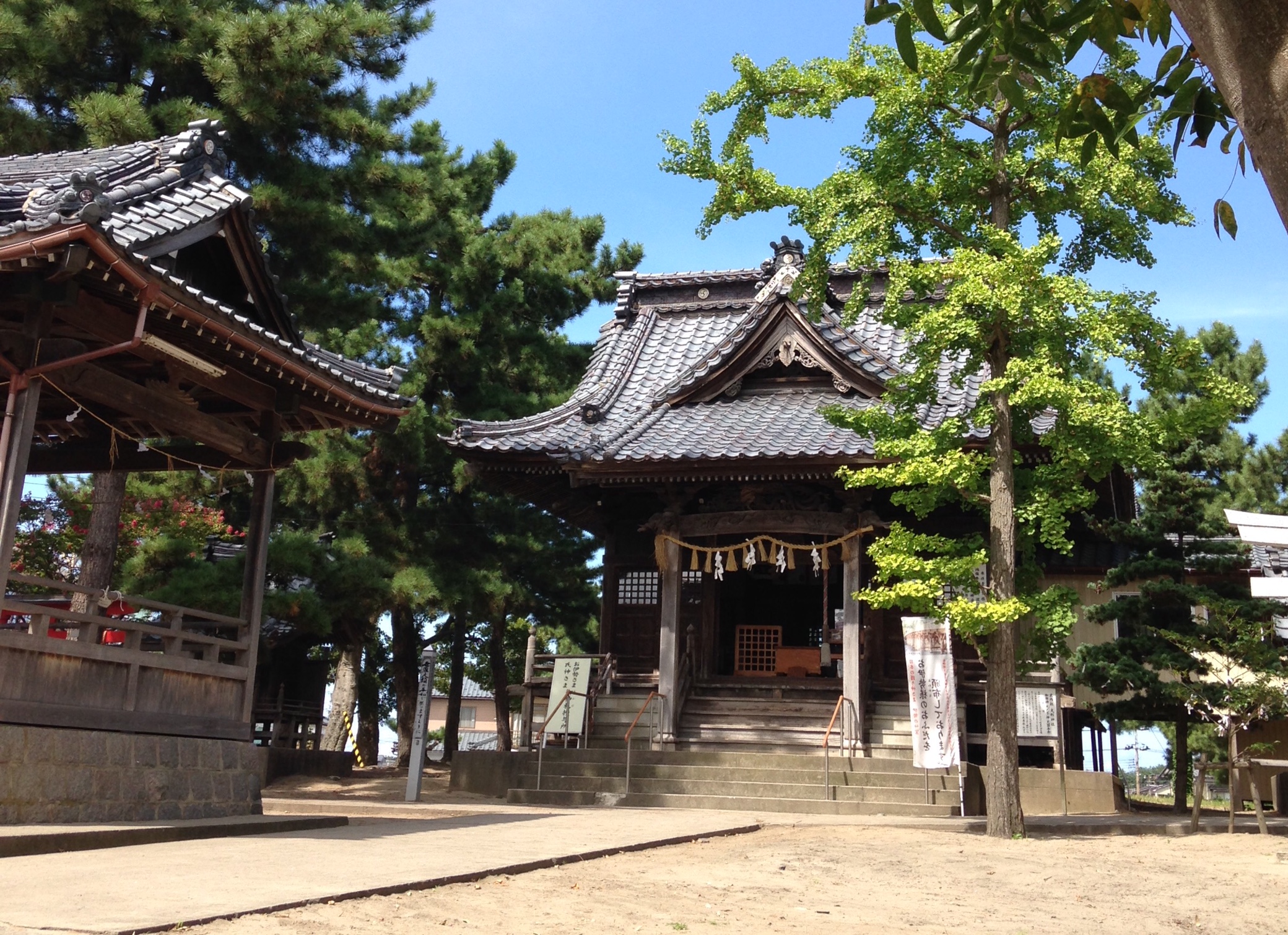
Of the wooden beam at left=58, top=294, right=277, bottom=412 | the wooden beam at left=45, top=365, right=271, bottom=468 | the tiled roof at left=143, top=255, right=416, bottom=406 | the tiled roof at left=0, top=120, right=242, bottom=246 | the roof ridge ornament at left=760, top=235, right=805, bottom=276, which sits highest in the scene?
the roof ridge ornament at left=760, top=235, right=805, bottom=276

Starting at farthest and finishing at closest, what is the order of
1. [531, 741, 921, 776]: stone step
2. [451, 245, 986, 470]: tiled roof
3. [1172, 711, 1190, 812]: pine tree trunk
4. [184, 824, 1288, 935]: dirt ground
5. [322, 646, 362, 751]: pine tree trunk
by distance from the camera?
[322, 646, 362, 751]: pine tree trunk < [451, 245, 986, 470]: tiled roof < [1172, 711, 1190, 812]: pine tree trunk < [531, 741, 921, 776]: stone step < [184, 824, 1288, 935]: dirt ground

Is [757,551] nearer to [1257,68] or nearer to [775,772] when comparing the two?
[775,772]

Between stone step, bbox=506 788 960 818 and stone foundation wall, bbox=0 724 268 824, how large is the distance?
4.93 metres

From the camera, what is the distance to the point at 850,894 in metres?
7.32

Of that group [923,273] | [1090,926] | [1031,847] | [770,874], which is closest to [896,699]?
[1031,847]

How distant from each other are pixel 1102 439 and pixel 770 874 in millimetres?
6016

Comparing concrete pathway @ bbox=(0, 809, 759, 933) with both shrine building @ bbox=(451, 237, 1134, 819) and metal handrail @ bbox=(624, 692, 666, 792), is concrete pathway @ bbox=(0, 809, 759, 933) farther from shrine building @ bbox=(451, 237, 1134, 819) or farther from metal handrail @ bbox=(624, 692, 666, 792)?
shrine building @ bbox=(451, 237, 1134, 819)

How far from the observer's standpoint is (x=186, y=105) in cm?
1587

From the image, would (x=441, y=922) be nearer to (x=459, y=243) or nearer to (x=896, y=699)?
(x=896, y=699)

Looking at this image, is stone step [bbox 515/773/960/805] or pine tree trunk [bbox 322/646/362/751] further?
pine tree trunk [bbox 322/646/362/751]

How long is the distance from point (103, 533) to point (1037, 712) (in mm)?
12897

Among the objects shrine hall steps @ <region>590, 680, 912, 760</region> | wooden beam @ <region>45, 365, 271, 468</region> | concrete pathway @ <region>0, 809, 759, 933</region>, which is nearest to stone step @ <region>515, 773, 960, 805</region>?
shrine hall steps @ <region>590, 680, 912, 760</region>

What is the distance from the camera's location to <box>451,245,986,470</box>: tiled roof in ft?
56.2

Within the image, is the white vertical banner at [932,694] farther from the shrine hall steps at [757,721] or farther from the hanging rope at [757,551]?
the hanging rope at [757,551]
